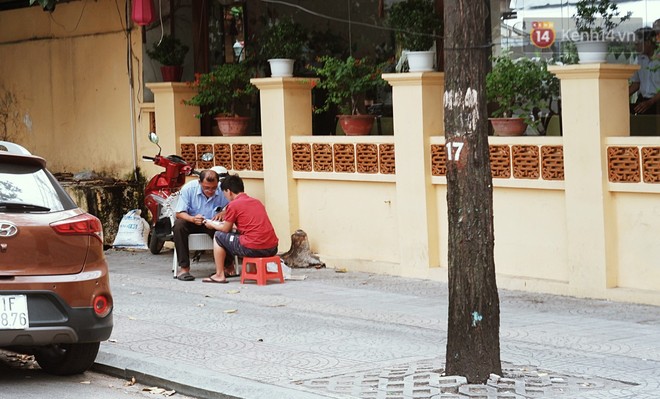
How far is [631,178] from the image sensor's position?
11180 millimetres

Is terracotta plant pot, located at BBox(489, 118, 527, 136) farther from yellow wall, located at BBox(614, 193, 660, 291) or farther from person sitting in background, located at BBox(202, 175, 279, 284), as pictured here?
person sitting in background, located at BBox(202, 175, 279, 284)

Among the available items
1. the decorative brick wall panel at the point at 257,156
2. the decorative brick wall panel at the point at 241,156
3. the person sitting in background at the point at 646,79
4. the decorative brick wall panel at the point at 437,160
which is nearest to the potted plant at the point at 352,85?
the decorative brick wall panel at the point at 257,156

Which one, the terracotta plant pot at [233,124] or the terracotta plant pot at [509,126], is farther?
the terracotta plant pot at [233,124]

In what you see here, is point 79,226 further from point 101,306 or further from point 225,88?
point 225,88

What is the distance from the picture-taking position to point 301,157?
1463cm

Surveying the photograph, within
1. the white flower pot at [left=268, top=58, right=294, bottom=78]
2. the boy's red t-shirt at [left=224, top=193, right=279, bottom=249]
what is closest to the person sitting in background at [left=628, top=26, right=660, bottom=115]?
the boy's red t-shirt at [left=224, top=193, right=279, bottom=249]

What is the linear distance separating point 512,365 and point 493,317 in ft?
2.62

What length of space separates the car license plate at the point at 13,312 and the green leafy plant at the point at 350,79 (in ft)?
22.2

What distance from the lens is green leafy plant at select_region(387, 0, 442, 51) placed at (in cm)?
1327

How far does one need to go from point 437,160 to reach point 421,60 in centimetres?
108

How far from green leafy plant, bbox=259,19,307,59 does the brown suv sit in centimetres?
662

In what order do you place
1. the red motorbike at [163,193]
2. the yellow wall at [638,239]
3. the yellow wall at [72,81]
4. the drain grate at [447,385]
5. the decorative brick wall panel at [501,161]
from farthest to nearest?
the yellow wall at [72,81], the red motorbike at [163,193], the decorative brick wall panel at [501,161], the yellow wall at [638,239], the drain grate at [447,385]

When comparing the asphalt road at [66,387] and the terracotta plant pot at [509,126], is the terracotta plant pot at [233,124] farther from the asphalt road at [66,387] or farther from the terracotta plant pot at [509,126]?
the asphalt road at [66,387]

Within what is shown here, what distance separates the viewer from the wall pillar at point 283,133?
14688 millimetres
